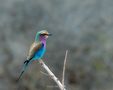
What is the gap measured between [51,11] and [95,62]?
241 centimetres

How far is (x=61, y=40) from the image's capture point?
1614 cm

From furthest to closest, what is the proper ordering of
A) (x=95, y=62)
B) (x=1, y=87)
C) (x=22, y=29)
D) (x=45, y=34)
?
(x=22, y=29)
(x=95, y=62)
(x=1, y=87)
(x=45, y=34)

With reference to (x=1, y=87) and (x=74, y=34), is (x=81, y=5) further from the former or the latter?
(x=1, y=87)

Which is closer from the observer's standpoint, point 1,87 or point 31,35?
point 1,87

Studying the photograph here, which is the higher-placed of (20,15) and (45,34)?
(45,34)

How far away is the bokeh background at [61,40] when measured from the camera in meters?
15.0

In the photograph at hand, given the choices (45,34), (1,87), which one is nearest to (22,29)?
(1,87)

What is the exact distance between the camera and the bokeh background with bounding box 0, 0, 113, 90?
49.3 ft

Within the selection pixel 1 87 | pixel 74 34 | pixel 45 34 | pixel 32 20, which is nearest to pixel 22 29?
pixel 32 20

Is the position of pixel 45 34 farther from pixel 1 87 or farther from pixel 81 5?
pixel 81 5

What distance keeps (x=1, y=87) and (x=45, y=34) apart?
9.32m

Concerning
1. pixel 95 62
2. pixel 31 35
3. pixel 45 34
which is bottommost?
pixel 95 62

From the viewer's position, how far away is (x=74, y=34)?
1670 centimetres

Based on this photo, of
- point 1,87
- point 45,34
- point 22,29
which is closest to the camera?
point 45,34
